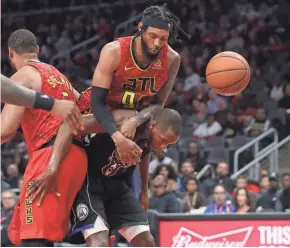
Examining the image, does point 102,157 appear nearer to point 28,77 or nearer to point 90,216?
point 90,216

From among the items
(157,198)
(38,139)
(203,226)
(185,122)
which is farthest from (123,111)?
(185,122)

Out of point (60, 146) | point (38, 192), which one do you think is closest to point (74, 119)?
point (60, 146)

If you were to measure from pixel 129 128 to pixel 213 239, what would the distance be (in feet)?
10.1

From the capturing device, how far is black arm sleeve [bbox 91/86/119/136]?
525 cm

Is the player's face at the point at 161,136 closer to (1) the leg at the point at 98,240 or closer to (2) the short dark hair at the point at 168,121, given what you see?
(2) the short dark hair at the point at 168,121

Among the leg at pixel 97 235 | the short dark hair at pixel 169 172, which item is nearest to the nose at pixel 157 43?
the leg at pixel 97 235

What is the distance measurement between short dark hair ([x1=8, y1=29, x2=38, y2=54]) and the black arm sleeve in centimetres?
53

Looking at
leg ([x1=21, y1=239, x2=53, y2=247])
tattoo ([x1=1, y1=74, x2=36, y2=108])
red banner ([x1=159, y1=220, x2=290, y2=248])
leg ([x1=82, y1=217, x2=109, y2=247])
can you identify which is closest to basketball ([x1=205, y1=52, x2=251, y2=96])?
leg ([x1=82, y1=217, x2=109, y2=247])

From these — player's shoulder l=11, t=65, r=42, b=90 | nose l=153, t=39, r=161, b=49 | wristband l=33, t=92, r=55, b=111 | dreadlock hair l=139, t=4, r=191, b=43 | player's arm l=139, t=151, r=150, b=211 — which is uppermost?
dreadlock hair l=139, t=4, r=191, b=43

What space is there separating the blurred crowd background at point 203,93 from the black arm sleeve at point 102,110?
501 centimetres

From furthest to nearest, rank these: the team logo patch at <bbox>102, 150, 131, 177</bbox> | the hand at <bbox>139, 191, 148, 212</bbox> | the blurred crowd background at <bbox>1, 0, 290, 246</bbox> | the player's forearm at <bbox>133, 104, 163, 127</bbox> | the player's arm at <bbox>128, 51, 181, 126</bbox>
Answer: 1. the blurred crowd background at <bbox>1, 0, 290, 246</bbox>
2. the hand at <bbox>139, 191, 148, 212</bbox>
3. the team logo patch at <bbox>102, 150, 131, 177</bbox>
4. the player's arm at <bbox>128, 51, 181, 126</bbox>
5. the player's forearm at <bbox>133, 104, 163, 127</bbox>

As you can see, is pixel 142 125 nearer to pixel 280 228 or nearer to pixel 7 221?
pixel 280 228

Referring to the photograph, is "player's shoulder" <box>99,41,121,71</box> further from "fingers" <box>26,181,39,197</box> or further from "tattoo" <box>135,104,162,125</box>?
"fingers" <box>26,181,39,197</box>

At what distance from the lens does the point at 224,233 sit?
8008 mm
